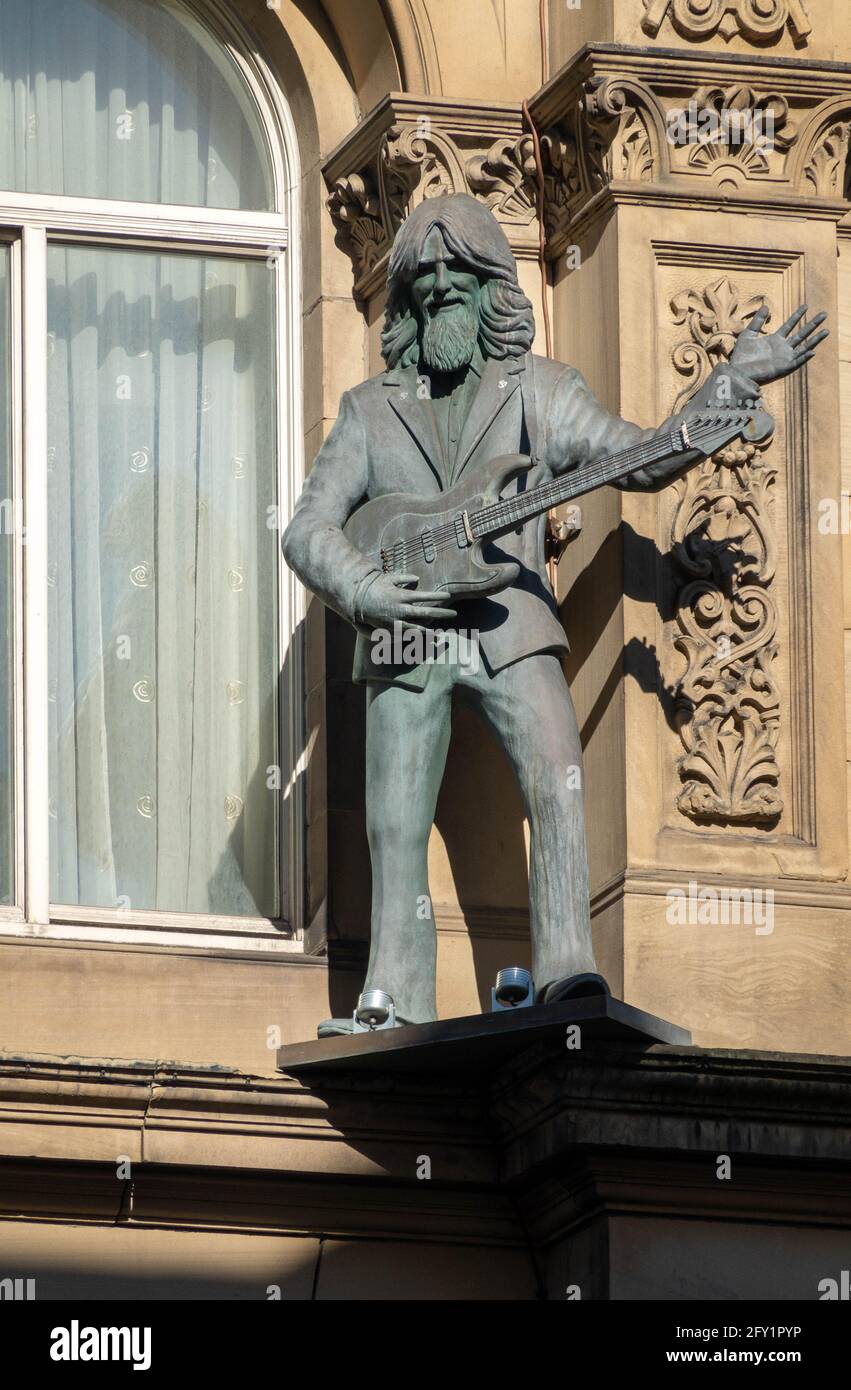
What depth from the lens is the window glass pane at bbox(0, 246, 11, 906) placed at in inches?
475

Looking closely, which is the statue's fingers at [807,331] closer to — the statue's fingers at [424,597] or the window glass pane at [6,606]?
the statue's fingers at [424,597]

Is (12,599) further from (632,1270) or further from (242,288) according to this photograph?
(632,1270)

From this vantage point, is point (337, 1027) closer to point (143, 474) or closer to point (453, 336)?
point (453, 336)

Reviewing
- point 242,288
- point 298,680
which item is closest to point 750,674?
point 298,680

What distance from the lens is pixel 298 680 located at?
12.5 metres

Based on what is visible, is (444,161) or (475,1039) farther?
(444,161)

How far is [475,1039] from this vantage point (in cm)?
1081

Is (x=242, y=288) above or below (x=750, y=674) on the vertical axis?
above

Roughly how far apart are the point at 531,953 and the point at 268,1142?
1.22 meters

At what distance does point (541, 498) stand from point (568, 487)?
0.09 meters

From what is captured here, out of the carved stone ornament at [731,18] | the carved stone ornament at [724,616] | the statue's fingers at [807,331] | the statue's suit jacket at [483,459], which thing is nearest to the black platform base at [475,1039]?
the carved stone ornament at [724,616]

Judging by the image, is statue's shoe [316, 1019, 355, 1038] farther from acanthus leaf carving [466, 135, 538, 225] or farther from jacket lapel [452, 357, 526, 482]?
acanthus leaf carving [466, 135, 538, 225]

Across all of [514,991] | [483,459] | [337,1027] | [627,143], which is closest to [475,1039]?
[514,991]
